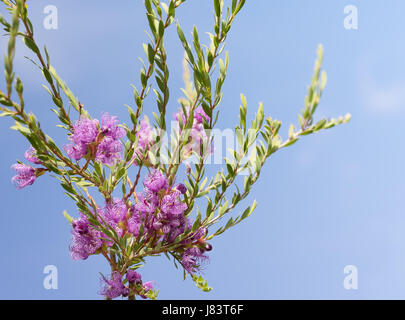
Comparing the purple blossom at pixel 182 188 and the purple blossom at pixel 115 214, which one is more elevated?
the purple blossom at pixel 182 188

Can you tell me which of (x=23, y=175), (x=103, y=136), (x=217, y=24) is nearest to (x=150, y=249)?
(x=103, y=136)

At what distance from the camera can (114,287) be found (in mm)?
1761

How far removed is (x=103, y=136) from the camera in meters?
1.79

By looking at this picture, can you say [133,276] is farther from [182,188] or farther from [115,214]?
[182,188]

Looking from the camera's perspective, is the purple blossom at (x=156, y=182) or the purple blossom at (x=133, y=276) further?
the purple blossom at (x=133, y=276)

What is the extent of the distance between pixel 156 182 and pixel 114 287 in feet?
1.45

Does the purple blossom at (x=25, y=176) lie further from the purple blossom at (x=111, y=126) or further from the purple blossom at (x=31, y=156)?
the purple blossom at (x=111, y=126)

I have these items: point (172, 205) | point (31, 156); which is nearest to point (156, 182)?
point (172, 205)

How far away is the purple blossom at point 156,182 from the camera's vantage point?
1646 mm

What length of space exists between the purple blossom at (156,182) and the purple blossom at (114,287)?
1.23 feet

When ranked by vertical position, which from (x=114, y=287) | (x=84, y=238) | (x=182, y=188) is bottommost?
(x=114, y=287)

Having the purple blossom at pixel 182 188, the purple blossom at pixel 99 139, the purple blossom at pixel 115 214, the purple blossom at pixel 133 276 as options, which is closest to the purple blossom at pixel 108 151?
the purple blossom at pixel 99 139

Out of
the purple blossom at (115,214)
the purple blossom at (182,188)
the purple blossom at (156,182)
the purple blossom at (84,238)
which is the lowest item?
the purple blossom at (84,238)
